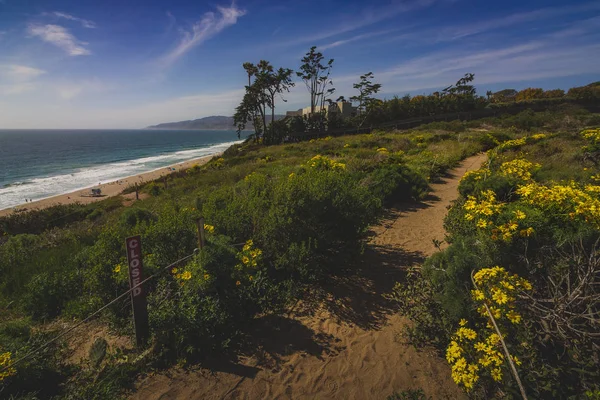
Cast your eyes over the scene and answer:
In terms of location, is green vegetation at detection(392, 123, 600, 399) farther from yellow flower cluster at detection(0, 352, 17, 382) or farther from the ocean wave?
the ocean wave

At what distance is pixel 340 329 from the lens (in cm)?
460

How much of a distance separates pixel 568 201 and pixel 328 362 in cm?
401

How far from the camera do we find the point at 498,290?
3.19 meters

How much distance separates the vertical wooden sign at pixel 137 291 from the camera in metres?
3.79

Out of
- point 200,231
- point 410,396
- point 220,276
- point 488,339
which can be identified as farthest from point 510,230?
point 200,231

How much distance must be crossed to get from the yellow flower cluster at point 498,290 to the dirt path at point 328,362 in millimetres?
1144

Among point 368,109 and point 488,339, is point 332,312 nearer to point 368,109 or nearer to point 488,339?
point 488,339

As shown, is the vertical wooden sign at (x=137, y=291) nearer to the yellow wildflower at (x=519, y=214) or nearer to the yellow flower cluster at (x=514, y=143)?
the yellow wildflower at (x=519, y=214)

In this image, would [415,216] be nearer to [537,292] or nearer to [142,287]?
[537,292]

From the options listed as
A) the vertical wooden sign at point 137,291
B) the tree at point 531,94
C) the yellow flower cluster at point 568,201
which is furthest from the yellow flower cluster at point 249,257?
the tree at point 531,94

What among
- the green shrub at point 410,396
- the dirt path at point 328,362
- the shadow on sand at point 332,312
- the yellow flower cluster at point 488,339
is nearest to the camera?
the yellow flower cluster at point 488,339

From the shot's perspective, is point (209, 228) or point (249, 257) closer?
point (249, 257)

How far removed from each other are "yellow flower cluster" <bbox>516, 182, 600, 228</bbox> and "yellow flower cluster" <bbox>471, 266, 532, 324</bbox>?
128 cm

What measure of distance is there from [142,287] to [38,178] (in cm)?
4815
